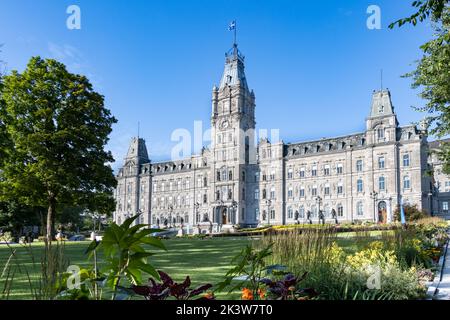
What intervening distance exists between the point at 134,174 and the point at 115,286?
81874 millimetres

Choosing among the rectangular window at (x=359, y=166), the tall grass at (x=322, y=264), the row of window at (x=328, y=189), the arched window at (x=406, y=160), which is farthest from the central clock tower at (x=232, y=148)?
the tall grass at (x=322, y=264)

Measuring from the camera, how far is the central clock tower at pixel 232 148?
221ft

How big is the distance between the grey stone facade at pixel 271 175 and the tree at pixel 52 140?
33682mm

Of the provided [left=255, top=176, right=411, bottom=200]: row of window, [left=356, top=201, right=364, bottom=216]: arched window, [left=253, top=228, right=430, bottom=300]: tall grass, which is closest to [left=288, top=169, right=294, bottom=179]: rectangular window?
[left=255, top=176, right=411, bottom=200]: row of window

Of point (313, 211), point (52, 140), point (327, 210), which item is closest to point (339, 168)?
point (327, 210)

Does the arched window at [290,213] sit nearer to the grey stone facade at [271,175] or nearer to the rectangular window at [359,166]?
the grey stone facade at [271,175]

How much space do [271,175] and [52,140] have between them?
149ft

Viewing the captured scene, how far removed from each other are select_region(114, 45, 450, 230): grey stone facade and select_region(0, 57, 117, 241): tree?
33.7 meters

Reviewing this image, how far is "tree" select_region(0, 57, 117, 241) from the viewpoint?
83.1ft

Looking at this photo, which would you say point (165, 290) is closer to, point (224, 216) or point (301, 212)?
point (301, 212)

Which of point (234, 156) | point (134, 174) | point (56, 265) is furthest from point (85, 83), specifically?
point (134, 174)

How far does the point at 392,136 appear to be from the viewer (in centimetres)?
5497
